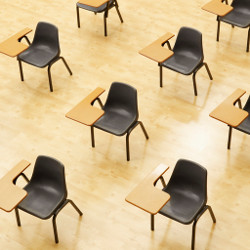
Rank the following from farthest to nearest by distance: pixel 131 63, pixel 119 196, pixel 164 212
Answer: pixel 131 63, pixel 119 196, pixel 164 212

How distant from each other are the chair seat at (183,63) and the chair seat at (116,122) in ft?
4.21

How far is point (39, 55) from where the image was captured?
10.4 meters

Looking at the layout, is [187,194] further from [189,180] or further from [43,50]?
[43,50]

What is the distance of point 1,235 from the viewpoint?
8203 mm

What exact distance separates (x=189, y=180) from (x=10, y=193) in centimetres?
222

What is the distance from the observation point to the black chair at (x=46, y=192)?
7.94m

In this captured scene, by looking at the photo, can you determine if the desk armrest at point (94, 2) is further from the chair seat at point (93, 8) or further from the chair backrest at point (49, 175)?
the chair backrest at point (49, 175)

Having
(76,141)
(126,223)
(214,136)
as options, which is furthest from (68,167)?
(214,136)

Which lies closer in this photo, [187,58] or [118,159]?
[118,159]

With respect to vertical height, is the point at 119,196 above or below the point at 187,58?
below

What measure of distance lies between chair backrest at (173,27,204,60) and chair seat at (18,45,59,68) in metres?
1.97

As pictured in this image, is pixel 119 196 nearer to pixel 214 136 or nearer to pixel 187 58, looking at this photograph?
pixel 214 136

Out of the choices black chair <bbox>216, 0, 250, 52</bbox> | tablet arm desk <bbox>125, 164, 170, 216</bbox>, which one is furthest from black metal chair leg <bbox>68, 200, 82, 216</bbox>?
black chair <bbox>216, 0, 250, 52</bbox>

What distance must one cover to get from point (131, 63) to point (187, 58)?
113 centimetres
